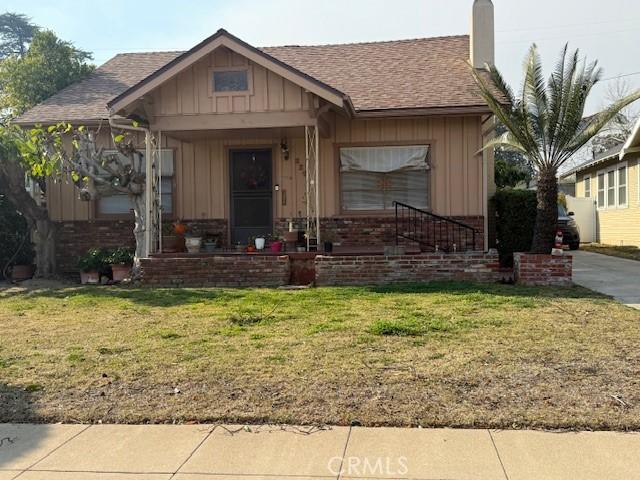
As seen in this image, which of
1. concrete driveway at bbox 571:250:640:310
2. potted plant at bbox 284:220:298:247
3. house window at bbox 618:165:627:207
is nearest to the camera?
concrete driveway at bbox 571:250:640:310

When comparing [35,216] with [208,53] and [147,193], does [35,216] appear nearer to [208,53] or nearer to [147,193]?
[147,193]

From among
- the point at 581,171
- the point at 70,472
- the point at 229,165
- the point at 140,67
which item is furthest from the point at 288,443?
the point at 581,171

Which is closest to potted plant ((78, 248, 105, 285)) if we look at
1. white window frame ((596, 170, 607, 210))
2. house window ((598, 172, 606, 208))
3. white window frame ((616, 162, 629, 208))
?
white window frame ((616, 162, 629, 208))

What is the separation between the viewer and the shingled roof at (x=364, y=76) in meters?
12.5

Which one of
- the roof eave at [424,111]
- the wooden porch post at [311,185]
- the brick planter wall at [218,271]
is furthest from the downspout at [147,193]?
the roof eave at [424,111]

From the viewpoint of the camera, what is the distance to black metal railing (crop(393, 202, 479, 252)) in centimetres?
1235

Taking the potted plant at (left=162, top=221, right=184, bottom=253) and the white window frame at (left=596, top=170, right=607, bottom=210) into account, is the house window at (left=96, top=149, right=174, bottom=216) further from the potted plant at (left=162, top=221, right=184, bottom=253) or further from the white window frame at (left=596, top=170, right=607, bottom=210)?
the white window frame at (left=596, top=170, right=607, bottom=210)

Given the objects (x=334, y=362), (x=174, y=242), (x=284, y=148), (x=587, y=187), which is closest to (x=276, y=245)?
(x=174, y=242)

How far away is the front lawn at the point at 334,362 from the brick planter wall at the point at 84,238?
15.1 feet

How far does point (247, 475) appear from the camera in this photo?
11.8ft

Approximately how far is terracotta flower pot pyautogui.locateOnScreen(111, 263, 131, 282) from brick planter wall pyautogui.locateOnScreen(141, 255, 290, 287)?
1158 mm

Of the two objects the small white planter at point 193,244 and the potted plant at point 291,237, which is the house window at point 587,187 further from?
the small white planter at point 193,244

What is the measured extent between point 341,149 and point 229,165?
2453mm

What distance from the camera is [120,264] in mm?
12109
